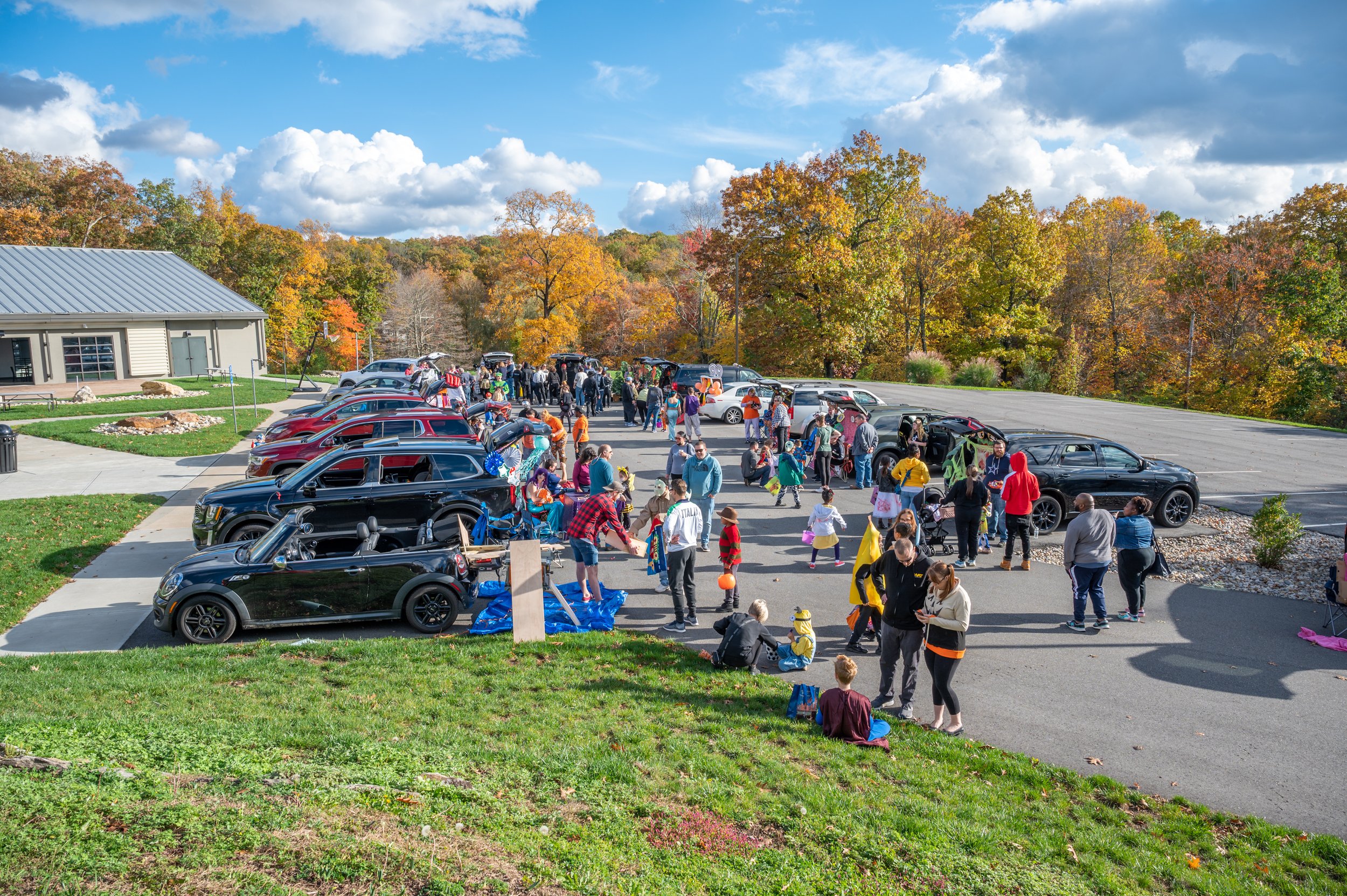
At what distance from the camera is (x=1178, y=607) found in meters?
10.2

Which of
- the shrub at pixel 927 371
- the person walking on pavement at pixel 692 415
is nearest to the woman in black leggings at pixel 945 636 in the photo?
the person walking on pavement at pixel 692 415

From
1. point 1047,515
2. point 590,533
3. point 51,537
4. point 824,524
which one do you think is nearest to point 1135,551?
point 824,524

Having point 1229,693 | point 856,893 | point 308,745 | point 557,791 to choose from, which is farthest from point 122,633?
point 1229,693

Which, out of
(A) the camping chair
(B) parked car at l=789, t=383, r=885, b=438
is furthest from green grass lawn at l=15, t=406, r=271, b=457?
(A) the camping chair

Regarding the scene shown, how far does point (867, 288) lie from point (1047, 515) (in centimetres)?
3077

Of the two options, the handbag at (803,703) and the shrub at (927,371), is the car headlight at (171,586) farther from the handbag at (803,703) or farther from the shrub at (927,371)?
the shrub at (927,371)

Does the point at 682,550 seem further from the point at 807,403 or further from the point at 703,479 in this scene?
the point at 807,403

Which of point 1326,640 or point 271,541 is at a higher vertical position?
point 271,541

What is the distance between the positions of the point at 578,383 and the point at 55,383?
81.3ft

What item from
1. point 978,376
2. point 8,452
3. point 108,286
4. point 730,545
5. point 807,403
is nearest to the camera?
point 730,545

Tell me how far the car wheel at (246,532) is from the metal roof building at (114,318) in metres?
23.9

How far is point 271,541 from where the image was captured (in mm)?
9203

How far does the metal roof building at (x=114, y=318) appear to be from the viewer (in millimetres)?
34375

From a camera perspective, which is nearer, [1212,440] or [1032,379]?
[1212,440]
